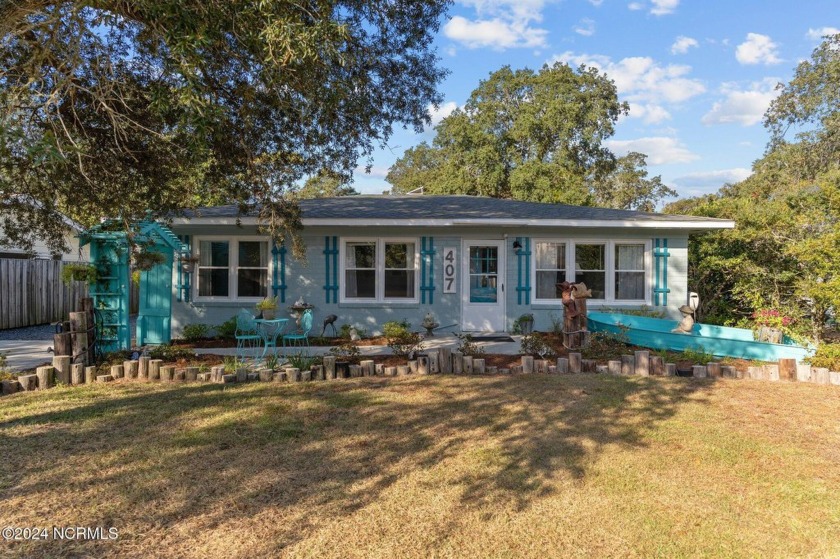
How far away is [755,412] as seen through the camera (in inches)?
214

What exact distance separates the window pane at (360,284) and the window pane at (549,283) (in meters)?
3.70

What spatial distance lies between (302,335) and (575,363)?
4.14 m

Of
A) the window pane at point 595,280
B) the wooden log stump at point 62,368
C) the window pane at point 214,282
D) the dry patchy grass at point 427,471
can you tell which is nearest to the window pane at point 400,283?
the window pane at point 214,282

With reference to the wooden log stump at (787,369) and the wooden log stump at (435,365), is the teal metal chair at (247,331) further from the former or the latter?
the wooden log stump at (787,369)

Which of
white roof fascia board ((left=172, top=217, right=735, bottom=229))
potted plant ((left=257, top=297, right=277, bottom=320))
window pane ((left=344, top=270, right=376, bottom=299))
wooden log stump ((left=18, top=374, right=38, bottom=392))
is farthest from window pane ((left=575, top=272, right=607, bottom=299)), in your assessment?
wooden log stump ((left=18, top=374, right=38, bottom=392))

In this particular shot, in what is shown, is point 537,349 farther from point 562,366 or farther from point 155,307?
point 155,307

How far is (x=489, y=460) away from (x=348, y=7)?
6.07 m

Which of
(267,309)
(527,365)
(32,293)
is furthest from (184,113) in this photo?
(32,293)

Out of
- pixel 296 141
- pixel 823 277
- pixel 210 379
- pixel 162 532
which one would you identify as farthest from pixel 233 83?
pixel 823 277

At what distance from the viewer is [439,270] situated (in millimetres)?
11219

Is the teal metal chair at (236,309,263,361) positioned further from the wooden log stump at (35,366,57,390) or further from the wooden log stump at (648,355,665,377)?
the wooden log stump at (648,355,665,377)

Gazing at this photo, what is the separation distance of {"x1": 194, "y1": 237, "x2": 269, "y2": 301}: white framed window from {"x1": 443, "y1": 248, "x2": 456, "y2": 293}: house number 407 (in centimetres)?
388

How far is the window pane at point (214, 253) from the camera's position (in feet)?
36.6

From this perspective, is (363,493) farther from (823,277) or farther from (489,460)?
(823,277)
